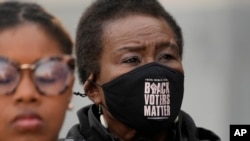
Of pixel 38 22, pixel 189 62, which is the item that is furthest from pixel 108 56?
pixel 189 62

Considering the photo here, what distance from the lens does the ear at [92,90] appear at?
10.5ft

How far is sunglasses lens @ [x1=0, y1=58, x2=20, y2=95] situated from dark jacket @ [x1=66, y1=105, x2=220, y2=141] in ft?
2.90

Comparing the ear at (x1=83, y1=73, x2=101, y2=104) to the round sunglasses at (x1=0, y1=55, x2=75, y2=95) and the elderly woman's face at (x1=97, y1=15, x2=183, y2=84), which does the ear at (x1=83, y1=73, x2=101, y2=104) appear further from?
the round sunglasses at (x1=0, y1=55, x2=75, y2=95)

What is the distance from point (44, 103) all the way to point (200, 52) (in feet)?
10.1

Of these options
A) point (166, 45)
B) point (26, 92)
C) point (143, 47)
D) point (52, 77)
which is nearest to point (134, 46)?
point (143, 47)

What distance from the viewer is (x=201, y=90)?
5.18 metres

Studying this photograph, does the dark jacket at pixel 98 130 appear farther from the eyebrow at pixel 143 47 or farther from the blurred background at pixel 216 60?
the blurred background at pixel 216 60

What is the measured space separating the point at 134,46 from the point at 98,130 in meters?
0.46

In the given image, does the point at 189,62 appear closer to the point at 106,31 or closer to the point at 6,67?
the point at 106,31

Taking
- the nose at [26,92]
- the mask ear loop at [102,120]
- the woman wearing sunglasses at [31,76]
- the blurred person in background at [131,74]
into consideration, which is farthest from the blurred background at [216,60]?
the nose at [26,92]

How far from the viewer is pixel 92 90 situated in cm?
323

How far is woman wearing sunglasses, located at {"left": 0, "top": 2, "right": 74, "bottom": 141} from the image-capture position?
2232 millimetres

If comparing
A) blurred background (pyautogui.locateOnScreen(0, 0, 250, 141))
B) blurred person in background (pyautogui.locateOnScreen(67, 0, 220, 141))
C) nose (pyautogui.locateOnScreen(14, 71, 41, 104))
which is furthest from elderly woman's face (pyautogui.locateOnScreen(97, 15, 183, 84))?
blurred background (pyautogui.locateOnScreen(0, 0, 250, 141))

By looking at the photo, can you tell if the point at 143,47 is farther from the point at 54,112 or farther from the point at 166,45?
the point at 54,112
